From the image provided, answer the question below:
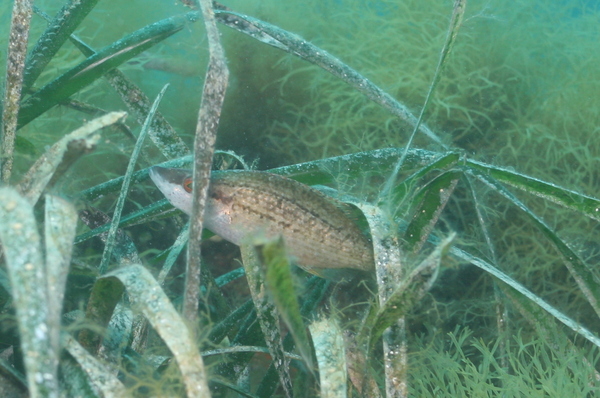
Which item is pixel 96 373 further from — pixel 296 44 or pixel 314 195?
pixel 296 44

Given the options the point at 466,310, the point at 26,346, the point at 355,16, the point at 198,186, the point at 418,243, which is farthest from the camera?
the point at 355,16

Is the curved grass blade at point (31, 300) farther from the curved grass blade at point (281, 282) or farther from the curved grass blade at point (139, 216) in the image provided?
the curved grass blade at point (139, 216)

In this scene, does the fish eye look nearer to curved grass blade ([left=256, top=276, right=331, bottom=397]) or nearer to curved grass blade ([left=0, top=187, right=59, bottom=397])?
curved grass blade ([left=256, top=276, right=331, bottom=397])

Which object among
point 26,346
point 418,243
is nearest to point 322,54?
point 418,243

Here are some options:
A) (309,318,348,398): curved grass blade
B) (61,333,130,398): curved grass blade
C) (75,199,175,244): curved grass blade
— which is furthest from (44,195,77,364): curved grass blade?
(75,199,175,244): curved grass blade

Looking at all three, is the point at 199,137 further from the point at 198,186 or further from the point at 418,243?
the point at 418,243
